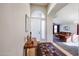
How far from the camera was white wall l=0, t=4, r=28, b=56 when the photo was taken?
6.24 feet

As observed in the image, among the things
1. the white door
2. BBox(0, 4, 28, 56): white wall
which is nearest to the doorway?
the white door

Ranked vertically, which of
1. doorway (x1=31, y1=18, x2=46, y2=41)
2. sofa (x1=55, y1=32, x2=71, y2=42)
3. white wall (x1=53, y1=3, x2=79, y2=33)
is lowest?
sofa (x1=55, y1=32, x2=71, y2=42)

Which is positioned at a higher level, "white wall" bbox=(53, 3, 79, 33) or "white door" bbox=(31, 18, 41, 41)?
"white wall" bbox=(53, 3, 79, 33)

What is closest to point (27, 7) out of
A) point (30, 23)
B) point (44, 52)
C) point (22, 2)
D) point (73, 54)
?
point (22, 2)

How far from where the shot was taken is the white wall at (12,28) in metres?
1.90

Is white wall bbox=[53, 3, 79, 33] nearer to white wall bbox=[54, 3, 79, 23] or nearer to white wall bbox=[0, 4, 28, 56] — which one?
white wall bbox=[54, 3, 79, 23]

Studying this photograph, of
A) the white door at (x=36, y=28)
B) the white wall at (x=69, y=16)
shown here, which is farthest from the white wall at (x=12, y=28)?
the white wall at (x=69, y=16)

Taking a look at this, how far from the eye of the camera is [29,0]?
1926 millimetres

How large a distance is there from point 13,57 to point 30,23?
50 cm

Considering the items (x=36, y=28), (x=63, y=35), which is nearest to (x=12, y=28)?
(x=36, y=28)

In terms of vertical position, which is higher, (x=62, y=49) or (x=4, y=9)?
(x=4, y=9)

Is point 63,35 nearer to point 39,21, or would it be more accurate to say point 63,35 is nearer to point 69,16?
point 69,16

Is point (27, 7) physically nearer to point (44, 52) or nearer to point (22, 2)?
point (22, 2)

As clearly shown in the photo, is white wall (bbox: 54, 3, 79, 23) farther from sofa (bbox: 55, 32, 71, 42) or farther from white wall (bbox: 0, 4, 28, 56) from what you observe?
white wall (bbox: 0, 4, 28, 56)
